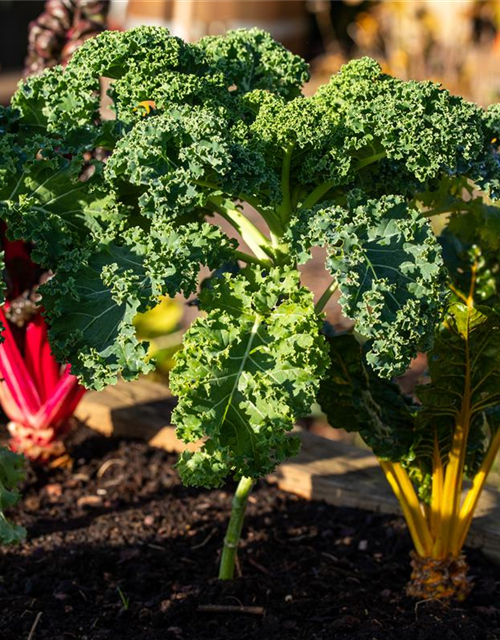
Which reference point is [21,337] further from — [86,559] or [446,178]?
[446,178]

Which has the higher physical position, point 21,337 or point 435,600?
point 21,337

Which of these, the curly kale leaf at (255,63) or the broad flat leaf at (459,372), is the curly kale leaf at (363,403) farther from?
the curly kale leaf at (255,63)

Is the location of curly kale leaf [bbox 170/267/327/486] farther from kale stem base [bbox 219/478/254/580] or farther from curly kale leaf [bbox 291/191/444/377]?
kale stem base [bbox 219/478/254/580]

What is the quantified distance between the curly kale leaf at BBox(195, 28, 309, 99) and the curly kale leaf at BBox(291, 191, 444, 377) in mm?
562

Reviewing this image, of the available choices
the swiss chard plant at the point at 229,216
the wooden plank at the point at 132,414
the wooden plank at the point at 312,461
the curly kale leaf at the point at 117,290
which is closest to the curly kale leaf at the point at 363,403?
the swiss chard plant at the point at 229,216

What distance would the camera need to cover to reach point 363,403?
2545mm

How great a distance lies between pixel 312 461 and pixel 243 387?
1476 millimetres

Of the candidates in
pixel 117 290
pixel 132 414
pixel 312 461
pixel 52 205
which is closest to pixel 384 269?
pixel 117 290

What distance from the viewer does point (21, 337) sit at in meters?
3.41

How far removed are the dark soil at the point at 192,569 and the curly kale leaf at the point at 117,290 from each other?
81 centimetres

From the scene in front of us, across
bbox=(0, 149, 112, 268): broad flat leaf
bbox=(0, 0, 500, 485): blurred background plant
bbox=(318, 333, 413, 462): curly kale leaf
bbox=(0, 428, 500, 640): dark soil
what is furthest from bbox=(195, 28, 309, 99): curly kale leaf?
bbox=(0, 0, 500, 485): blurred background plant

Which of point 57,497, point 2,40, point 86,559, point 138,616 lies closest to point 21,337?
point 57,497

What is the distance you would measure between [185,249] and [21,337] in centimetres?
147

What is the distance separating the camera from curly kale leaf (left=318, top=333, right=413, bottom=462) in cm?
254
